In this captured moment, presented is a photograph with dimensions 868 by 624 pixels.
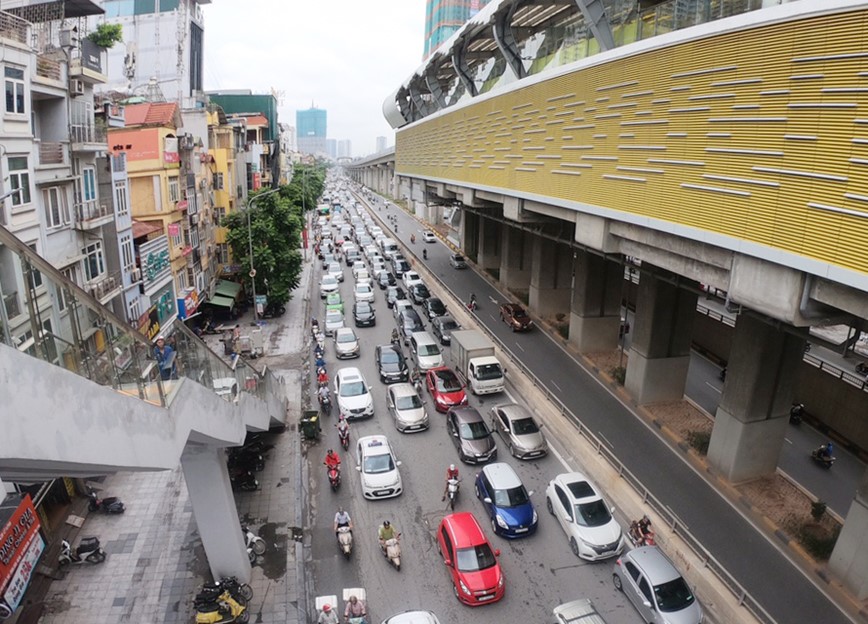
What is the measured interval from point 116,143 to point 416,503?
22956 mm

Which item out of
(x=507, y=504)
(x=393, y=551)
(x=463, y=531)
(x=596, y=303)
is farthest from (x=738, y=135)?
(x=596, y=303)

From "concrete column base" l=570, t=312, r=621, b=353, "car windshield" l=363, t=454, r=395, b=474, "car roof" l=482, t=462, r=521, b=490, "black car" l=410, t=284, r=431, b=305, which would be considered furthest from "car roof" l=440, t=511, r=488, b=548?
"black car" l=410, t=284, r=431, b=305

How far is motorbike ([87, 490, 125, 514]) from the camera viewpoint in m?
16.7

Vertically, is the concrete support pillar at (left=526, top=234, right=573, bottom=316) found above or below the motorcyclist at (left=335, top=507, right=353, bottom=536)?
above

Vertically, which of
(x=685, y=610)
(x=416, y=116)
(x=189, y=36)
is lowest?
(x=685, y=610)

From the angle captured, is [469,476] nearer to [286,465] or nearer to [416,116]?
[286,465]

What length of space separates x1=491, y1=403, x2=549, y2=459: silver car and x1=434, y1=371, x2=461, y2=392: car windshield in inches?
114

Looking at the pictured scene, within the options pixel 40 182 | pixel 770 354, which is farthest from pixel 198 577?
pixel 770 354

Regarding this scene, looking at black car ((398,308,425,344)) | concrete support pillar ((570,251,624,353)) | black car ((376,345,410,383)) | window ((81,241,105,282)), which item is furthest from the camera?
black car ((398,308,425,344))

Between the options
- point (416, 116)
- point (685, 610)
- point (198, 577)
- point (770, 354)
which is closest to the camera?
point (685, 610)

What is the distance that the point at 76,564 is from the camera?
14.5 m

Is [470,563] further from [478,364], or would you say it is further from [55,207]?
[55,207]

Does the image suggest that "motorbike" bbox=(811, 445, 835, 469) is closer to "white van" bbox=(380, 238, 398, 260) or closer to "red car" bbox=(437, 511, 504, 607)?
"red car" bbox=(437, 511, 504, 607)

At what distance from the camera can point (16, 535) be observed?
12.9m
